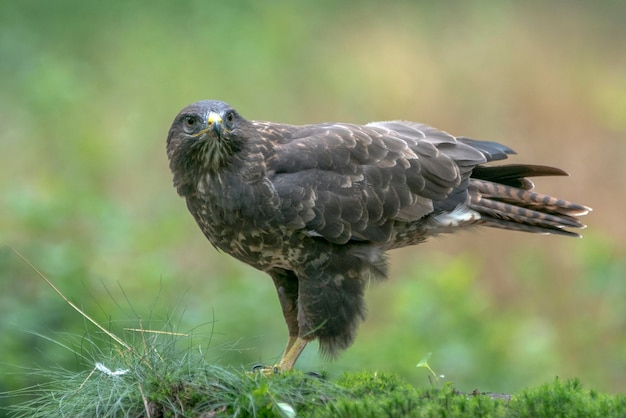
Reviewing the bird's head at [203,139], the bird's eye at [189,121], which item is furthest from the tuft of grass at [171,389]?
the bird's eye at [189,121]

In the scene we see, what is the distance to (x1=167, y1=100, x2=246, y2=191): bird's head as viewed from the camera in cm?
541

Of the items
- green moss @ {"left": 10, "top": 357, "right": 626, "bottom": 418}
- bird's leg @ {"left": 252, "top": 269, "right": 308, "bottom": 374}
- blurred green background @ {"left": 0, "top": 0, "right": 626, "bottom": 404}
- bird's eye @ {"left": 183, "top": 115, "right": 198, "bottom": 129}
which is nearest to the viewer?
green moss @ {"left": 10, "top": 357, "right": 626, "bottom": 418}

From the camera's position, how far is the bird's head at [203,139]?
5.41m

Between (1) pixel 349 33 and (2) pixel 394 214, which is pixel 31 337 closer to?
(2) pixel 394 214

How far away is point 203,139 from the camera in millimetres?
5430

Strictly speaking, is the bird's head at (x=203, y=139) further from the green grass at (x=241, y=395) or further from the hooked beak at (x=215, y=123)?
the green grass at (x=241, y=395)

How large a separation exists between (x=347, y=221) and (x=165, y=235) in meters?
2.89

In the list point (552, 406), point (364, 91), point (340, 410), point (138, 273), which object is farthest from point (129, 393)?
point (364, 91)

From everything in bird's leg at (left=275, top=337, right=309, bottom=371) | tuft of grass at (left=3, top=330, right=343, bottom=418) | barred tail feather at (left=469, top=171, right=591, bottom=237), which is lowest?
tuft of grass at (left=3, top=330, right=343, bottom=418)

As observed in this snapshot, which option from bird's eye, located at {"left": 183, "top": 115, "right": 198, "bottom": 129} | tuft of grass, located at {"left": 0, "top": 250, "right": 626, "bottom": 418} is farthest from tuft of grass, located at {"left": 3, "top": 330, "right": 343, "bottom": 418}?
bird's eye, located at {"left": 183, "top": 115, "right": 198, "bottom": 129}

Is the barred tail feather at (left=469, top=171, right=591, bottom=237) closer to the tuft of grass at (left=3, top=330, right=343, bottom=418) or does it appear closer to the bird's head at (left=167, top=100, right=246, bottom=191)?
the bird's head at (left=167, top=100, right=246, bottom=191)

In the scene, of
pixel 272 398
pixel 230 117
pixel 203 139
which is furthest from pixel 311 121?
pixel 272 398

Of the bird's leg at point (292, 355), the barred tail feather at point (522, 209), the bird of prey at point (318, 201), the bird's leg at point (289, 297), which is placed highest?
the barred tail feather at point (522, 209)

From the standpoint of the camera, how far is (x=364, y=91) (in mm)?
10992
